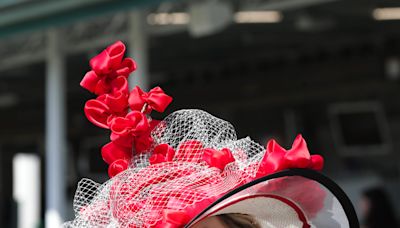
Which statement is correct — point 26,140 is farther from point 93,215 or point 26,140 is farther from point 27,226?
point 93,215

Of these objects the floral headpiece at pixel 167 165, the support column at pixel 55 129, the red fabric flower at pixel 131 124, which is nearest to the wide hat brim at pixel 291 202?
the floral headpiece at pixel 167 165

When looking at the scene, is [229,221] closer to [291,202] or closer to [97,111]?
[291,202]

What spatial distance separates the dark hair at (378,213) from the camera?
25.8 feet

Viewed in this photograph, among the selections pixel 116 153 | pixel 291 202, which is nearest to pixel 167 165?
pixel 116 153

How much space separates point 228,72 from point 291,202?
31.8 ft

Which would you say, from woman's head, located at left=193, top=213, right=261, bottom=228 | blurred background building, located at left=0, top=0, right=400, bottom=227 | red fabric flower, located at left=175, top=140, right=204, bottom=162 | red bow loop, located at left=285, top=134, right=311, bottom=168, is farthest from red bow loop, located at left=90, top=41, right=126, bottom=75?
blurred background building, located at left=0, top=0, right=400, bottom=227

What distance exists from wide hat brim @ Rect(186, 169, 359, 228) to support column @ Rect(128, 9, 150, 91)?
17.0ft

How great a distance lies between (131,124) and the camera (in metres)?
1.81

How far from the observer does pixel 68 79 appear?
11.9m

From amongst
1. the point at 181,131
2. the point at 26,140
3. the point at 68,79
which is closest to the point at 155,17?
the point at 68,79

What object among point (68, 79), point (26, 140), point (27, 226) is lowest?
point (27, 226)

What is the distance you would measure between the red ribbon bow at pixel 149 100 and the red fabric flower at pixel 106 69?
0.21 ft

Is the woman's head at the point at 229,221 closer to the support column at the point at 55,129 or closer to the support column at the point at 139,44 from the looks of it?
the support column at the point at 139,44

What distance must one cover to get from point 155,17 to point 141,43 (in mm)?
586
